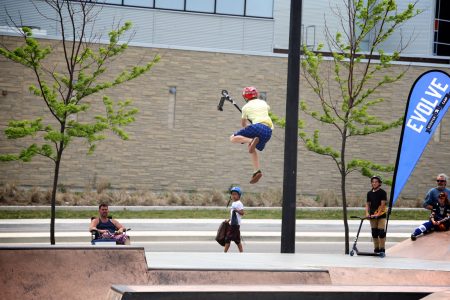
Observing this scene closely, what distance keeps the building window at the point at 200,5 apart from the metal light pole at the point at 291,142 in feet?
87.0

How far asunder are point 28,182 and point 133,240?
10350 mm

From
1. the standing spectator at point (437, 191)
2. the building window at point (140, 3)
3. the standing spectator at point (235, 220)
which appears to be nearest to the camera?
the standing spectator at point (437, 191)

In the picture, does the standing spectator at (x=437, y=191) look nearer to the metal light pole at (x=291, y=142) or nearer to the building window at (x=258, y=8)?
the metal light pole at (x=291, y=142)

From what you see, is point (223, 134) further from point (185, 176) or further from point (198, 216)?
point (198, 216)

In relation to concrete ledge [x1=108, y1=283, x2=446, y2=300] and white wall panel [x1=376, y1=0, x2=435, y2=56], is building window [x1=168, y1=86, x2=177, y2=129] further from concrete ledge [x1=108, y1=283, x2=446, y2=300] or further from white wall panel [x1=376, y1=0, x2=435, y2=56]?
concrete ledge [x1=108, y1=283, x2=446, y2=300]

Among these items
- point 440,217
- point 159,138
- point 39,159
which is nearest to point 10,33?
point 39,159

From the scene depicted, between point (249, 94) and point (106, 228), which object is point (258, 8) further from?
point (249, 94)

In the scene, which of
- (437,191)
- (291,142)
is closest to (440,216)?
(437,191)

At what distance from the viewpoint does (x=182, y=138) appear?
3559 cm

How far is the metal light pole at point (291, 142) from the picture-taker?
13.0 meters

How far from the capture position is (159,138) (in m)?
35.3

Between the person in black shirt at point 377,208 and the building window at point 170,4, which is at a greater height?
the building window at point 170,4

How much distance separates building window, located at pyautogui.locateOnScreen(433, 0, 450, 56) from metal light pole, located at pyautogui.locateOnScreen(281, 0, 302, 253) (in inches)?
1302

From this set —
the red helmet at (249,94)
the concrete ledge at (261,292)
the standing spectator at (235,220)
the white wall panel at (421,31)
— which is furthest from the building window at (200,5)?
the concrete ledge at (261,292)
